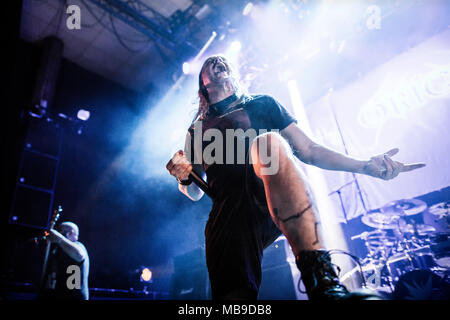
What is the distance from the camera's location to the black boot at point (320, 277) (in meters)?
0.79

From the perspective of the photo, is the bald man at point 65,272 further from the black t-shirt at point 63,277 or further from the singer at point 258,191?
the singer at point 258,191

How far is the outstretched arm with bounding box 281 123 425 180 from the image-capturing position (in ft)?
3.98

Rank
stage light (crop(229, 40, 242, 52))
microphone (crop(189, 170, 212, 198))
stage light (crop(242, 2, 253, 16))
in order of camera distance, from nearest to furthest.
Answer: microphone (crop(189, 170, 212, 198)) < stage light (crop(242, 2, 253, 16)) < stage light (crop(229, 40, 242, 52))

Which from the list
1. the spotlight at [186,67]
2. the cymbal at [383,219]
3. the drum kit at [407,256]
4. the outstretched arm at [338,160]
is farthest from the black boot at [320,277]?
the spotlight at [186,67]

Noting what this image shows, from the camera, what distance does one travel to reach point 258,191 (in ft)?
4.09

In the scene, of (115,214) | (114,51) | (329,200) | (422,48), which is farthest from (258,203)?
(114,51)

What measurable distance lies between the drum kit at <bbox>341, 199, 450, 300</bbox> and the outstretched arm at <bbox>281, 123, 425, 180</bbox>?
2694 mm

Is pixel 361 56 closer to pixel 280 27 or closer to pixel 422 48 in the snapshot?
pixel 422 48

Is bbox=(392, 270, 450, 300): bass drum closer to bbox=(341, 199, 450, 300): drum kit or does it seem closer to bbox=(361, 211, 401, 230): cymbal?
bbox=(341, 199, 450, 300): drum kit

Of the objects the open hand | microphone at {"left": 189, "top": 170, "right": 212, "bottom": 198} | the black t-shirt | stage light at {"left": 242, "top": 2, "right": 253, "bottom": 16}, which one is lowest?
the open hand

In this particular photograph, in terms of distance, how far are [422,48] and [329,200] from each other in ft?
11.9

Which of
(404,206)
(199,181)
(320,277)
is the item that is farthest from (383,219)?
(320,277)

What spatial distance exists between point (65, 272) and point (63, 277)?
0.24 feet

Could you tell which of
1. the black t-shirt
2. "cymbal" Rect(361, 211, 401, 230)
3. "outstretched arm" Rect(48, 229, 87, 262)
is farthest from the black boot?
"cymbal" Rect(361, 211, 401, 230)
